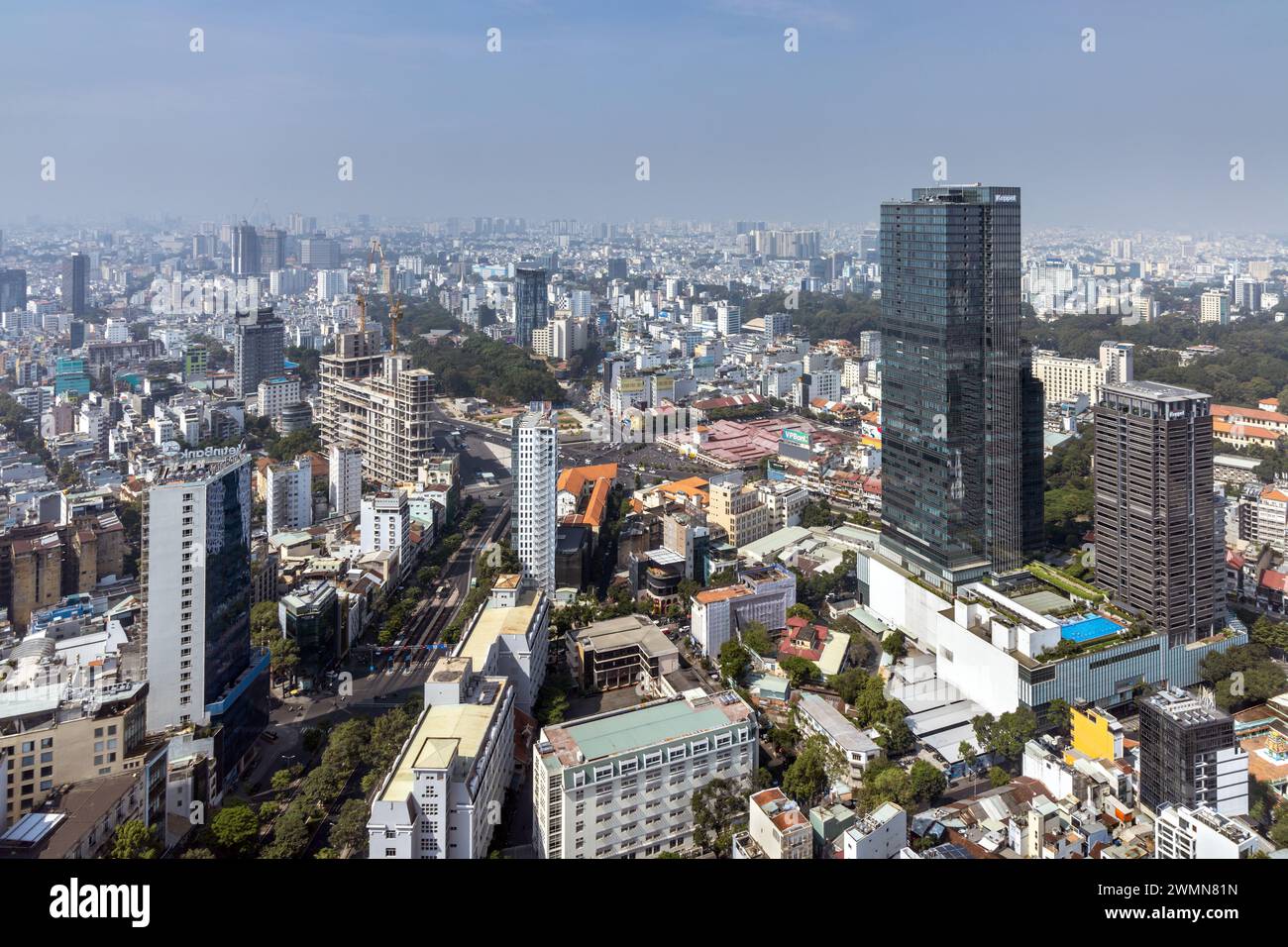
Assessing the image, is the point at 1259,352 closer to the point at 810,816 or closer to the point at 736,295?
the point at 736,295

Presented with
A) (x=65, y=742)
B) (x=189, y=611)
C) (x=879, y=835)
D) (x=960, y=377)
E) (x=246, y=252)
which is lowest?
(x=879, y=835)

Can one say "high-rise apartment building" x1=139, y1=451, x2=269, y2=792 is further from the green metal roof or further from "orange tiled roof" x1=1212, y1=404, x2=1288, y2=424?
"orange tiled roof" x1=1212, y1=404, x2=1288, y2=424

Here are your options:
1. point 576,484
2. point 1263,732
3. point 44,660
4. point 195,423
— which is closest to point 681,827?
point 1263,732

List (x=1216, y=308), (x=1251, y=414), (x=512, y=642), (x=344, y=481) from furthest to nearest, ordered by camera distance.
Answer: (x=1216, y=308), (x=1251, y=414), (x=344, y=481), (x=512, y=642)

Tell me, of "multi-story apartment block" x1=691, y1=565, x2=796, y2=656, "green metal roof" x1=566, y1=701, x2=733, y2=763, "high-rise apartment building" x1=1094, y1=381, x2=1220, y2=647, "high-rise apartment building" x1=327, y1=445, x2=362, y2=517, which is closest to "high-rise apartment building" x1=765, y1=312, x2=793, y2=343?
"high-rise apartment building" x1=327, y1=445, x2=362, y2=517

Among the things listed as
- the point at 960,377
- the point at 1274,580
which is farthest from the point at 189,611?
the point at 1274,580

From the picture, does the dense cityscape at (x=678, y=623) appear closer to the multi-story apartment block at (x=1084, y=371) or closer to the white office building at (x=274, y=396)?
the white office building at (x=274, y=396)

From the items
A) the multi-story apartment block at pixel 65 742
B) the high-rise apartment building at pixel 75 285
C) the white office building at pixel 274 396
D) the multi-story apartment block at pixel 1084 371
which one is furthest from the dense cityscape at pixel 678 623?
the high-rise apartment building at pixel 75 285

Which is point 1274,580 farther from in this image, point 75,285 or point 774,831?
point 75,285
